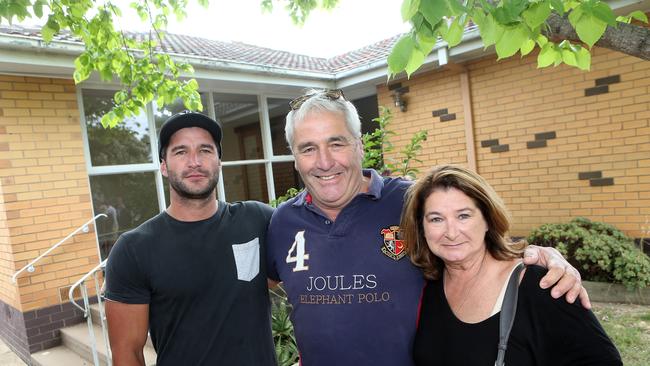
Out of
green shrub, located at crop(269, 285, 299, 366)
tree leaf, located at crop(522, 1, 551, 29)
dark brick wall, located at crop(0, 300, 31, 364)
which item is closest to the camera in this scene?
tree leaf, located at crop(522, 1, 551, 29)

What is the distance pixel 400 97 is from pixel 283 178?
256 centimetres

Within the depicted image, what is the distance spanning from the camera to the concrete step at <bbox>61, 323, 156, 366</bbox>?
14.0 ft

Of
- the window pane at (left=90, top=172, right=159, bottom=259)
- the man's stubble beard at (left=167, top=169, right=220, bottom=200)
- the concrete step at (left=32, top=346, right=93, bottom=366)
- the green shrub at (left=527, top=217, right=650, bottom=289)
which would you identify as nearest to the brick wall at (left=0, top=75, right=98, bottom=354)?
the window pane at (left=90, top=172, right=159, bottom=259)

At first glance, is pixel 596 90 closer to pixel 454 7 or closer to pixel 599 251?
pixel 599 251

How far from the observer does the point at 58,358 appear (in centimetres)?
461

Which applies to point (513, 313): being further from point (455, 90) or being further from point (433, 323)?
point (455, 90)

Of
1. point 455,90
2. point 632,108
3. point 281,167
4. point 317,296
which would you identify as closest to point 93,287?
point 281,167

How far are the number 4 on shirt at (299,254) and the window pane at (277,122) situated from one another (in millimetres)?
5902

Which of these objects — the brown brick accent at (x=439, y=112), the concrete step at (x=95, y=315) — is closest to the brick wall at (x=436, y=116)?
the brown brick accent at (x=439, y=112)

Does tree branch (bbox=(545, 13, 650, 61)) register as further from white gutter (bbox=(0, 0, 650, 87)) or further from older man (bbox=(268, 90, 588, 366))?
white gutter (bbox=(0, 0, 650, 87))

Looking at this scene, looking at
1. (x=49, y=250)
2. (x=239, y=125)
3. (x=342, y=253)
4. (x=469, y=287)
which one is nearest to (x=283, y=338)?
(x=342, y=253)

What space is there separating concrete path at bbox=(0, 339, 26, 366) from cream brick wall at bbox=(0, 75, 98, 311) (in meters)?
0.73

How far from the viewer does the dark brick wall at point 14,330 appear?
4.82 meters

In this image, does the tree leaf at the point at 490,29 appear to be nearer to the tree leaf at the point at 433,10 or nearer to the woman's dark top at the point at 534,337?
the tree leaf at the point at 433,10
